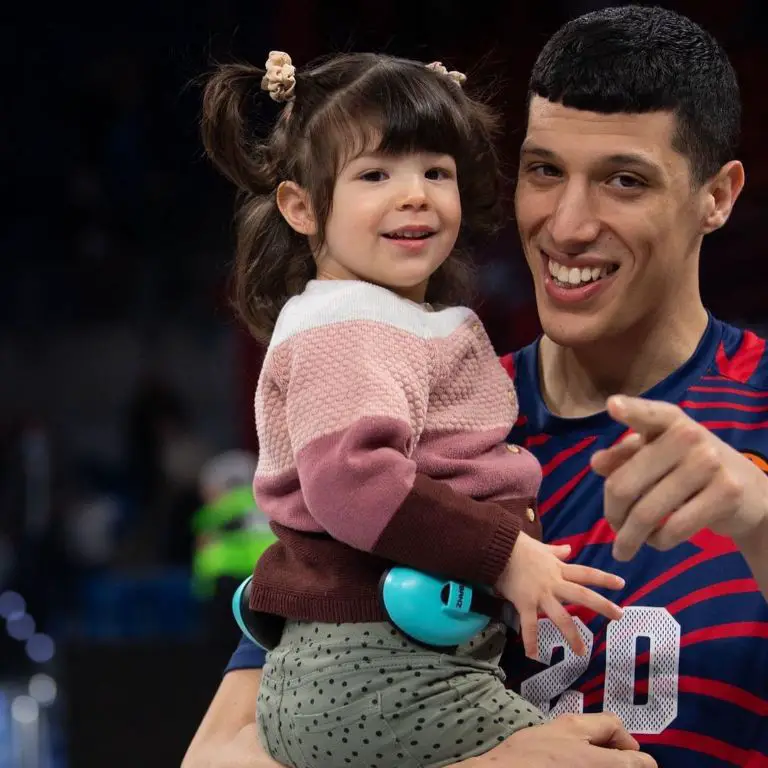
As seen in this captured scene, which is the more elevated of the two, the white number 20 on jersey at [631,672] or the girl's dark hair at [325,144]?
the girl's dark hair at [325,144]

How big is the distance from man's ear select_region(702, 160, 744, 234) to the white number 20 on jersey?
1.92 feet

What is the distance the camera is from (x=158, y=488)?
7.46m

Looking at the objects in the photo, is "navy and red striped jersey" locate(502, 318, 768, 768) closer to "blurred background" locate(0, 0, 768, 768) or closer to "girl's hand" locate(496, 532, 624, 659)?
"girl's hand" locate(496, 532, 624, 659)

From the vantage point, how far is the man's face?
1886 millimetres

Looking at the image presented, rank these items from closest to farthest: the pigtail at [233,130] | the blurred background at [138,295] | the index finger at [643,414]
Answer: the index finger at [643,414]
the pigtail at [233,130]
the blurred background at [138,295]

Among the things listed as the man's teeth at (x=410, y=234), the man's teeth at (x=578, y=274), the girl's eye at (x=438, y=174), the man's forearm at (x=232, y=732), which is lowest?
the man's forearm at (x=232, y=732)

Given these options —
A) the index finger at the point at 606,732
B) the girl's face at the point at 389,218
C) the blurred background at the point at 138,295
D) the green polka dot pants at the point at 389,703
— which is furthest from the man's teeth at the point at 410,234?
the blurred background at the point at 138,295

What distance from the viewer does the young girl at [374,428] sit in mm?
1554

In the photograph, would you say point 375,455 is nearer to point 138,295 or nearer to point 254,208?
point 254,208

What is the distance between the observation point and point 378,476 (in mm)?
1536

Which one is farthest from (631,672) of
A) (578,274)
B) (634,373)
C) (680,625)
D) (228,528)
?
(228,528)

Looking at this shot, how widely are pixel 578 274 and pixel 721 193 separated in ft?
0.87

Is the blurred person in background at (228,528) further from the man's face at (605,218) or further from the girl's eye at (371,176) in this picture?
the girl's eye at (371,176)

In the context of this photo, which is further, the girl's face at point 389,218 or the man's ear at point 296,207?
the man's ear at point 296,207
